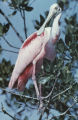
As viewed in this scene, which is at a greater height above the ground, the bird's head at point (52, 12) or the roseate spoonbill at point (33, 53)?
the bird's head at point (52, 12)

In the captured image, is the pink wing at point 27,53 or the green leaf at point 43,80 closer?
the green leaf at point 43,80

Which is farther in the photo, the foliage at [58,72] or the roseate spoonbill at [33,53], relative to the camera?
the roseate spoonbill at [33,53]

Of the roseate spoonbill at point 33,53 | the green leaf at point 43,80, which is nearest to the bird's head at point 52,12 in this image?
the roseate spoonbill at point 33,53

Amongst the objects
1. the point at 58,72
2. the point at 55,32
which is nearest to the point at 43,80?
the point at 58,72

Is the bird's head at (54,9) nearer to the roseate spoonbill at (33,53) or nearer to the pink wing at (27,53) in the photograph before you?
the roseate spoonbill at (33,53)

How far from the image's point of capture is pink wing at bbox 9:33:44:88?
239 cm

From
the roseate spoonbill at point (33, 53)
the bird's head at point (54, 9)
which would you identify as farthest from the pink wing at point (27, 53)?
the bird's head at point (54, 9)

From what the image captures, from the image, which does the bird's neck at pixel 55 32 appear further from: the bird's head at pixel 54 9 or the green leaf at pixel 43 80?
the green leaf at pixel 43 80

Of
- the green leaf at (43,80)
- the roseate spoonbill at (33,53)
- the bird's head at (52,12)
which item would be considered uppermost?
the bird's head at (52,12)

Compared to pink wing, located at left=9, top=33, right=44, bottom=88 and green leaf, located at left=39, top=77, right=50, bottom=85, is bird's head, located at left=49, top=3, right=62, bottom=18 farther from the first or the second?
green leaf, located at left=39, top=77, right=50, bottom=85

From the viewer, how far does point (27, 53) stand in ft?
8.10

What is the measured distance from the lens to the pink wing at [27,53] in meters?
2.39

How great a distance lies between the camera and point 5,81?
2.50m

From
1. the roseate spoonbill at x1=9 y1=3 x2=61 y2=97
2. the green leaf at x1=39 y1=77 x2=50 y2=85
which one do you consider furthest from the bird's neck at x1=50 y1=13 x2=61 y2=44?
the green leaf at x1=39 y1=77 x2=50 y2=85
